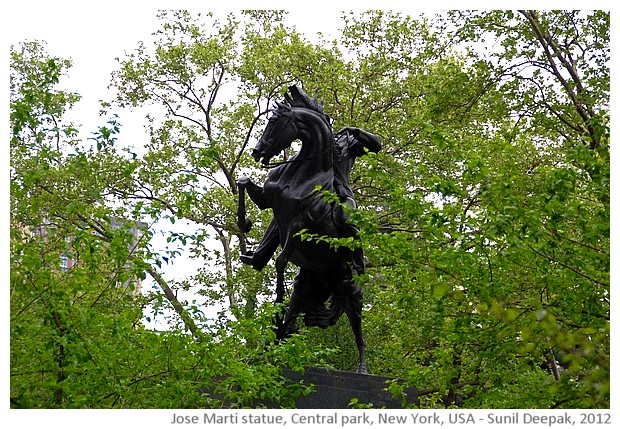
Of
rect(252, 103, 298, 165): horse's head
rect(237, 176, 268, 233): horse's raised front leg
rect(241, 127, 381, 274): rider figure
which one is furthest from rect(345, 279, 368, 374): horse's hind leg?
rect(252, 103, 298, 165): horse's head

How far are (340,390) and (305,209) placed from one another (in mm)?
1909

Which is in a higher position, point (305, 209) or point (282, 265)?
point (305, 209)

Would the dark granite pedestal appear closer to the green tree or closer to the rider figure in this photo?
the green tree

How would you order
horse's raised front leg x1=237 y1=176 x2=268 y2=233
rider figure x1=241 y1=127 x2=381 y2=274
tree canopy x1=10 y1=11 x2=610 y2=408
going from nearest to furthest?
tree canopy x1=10 y1=11 x2=610 y2=408 → horse's raised front leg x1=237 y1=176 x2=268 y2=233 → rider figure x1=241 y1=127 x2=381 y2=274

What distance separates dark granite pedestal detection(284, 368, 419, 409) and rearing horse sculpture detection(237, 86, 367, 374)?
39 cm

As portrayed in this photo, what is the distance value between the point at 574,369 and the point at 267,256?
5661 mm

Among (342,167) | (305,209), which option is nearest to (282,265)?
(305,209)

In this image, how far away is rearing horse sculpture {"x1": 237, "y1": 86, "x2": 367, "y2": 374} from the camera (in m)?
9.62

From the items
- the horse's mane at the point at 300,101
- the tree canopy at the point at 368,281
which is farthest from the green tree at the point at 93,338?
the horse's mane at the point at 300,101

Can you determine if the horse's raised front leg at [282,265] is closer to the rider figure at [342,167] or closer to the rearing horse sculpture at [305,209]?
the rearing horse sculpture at [305,209]

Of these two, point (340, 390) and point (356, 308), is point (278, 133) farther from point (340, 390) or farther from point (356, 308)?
point (340, 390)

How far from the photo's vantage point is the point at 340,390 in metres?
9.22

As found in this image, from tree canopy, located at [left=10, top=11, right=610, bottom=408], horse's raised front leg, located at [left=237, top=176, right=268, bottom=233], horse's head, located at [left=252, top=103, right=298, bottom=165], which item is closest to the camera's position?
tree canopy, located at [left=10, top=11, right=610, bottom=408]

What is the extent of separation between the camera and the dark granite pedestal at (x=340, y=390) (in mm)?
9188
